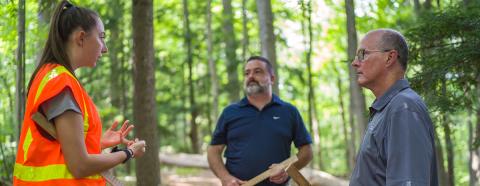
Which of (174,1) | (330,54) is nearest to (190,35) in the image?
(174,1)

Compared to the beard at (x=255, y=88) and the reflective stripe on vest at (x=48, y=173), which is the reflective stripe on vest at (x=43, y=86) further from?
the beard at (x=255, y=88)

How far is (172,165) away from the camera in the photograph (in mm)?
17469

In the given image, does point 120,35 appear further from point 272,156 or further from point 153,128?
point 272,156

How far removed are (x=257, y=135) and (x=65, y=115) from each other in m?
3.12

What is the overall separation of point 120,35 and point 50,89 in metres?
14.4

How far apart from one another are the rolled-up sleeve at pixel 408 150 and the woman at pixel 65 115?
4.41 ft

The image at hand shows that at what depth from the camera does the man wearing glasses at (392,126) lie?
250 cm

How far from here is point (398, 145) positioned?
2.52m

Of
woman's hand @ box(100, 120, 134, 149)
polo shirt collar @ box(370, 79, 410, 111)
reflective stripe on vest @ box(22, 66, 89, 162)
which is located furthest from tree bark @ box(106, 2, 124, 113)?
polo shirt collar @ box(370, 79, 410, 111)

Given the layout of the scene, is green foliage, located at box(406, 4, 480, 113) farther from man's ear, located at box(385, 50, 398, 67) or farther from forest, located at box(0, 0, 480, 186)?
man's ear, located at box(385, 50, 398, 67)

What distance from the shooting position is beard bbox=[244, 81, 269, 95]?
5.58m

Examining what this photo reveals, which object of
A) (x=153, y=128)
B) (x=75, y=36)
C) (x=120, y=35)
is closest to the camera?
(x=75, y=36)

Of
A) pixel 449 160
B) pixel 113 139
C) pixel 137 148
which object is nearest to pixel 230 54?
pixel 449 160

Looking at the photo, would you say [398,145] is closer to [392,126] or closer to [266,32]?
[392,126]
